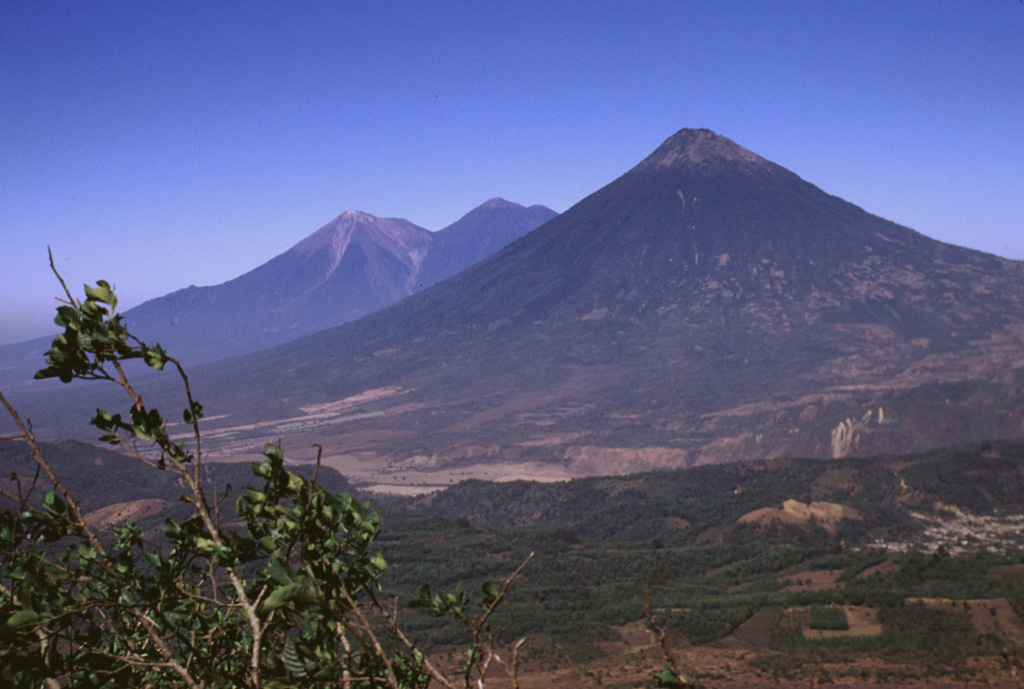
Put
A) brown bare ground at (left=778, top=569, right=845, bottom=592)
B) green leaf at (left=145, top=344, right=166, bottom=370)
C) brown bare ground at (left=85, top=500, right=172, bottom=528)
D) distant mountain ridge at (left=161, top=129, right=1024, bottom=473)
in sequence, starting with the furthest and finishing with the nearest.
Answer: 1. distant mountain ridge at (left=161, top=129, right=1024, bottom=473)
2. brown bare ground at (left=85, top=500, right=172, bottom=528)
3. brown bare ground at (left=778, top=569, right=845, bottom=592)
4. green leaf at (left=145, top=344, right=166, bottom=370)

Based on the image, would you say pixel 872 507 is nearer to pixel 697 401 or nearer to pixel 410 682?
pixel 410 682

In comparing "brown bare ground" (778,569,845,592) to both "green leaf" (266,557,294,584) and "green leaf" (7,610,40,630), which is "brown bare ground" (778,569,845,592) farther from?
"green leaf" (7,610,40,630)

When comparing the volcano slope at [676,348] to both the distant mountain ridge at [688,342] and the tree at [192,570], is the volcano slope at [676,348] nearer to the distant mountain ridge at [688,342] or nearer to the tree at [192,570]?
the distant mountain ridge at [688,342]

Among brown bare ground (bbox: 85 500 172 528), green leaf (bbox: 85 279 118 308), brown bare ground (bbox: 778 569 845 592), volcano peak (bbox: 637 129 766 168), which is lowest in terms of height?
brown bare ground (bbox: 778 569 845 592)

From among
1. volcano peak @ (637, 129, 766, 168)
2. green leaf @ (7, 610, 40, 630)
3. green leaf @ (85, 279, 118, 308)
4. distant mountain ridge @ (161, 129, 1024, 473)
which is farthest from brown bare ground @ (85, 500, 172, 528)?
volcano peak @ (637, 129, 766, 168)

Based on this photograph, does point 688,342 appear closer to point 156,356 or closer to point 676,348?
point 676,348

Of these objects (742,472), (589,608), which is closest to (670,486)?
(742,472)

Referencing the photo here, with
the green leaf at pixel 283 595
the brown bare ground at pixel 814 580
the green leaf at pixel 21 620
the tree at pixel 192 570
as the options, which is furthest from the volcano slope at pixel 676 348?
the green leaf at pixel 21 620

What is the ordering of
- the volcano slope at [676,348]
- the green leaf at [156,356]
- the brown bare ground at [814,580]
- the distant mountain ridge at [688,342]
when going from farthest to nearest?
the volcano slope at [676,348] < the distant mountain ridge at [688,342] < the brown bare ground at [814,580] < the green leaf at [156,356]
